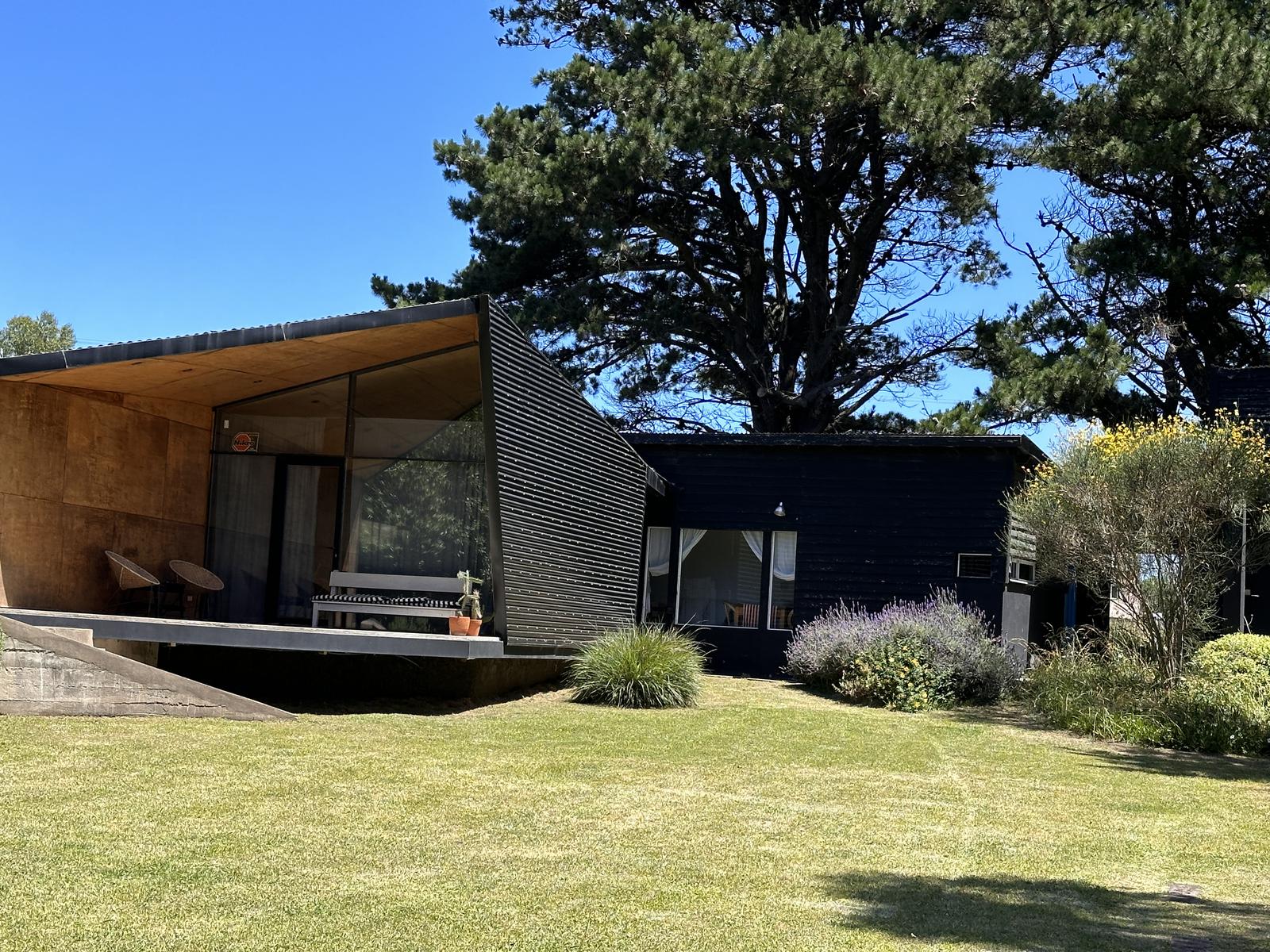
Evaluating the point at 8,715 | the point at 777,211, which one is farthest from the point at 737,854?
the point at 777,211

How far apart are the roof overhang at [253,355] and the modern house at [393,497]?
31 millimetres

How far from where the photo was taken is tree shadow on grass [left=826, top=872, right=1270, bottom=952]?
470cm

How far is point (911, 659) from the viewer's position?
46.5ft

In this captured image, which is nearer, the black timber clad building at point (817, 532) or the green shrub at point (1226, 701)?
the green shrub at point (1226, 701)

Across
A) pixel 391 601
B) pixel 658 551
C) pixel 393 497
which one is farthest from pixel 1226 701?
pixel 658 551

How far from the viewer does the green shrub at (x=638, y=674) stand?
42.1 ft

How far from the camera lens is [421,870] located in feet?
17.8

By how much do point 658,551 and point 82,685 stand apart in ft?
32.2

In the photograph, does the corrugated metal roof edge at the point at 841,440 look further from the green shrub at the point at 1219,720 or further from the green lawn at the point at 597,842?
the green lawn at the point at 597,842

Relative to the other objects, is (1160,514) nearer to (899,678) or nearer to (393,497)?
(899,678)

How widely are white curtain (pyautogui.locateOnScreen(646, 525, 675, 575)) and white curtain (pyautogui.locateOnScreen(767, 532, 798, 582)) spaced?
155cm

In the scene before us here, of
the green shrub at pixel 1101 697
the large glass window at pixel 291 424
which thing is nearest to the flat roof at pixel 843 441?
the green shrub at pixel 1101 697

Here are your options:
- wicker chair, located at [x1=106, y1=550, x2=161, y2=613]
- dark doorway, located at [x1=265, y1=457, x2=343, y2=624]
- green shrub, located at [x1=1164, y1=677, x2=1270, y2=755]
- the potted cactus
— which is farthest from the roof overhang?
green shrub, located at [x1=1164, y1=677, x2=1270, y2=755]

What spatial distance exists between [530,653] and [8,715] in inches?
187
